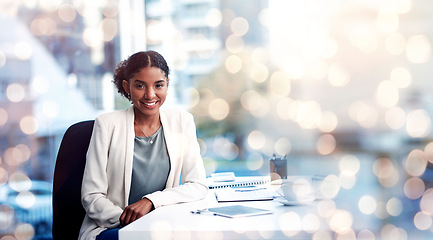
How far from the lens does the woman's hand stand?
1213 millimetres

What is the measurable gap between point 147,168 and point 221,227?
2.10 ft

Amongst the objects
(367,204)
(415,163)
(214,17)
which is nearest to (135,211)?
(367,204)

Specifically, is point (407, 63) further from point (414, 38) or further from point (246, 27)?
point (246, 27)

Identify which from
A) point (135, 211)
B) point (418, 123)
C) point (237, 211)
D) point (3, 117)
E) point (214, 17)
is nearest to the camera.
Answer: point (237, 211)

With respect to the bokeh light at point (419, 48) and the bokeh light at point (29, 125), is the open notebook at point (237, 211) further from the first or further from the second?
the bokeh light at point (29, 125)

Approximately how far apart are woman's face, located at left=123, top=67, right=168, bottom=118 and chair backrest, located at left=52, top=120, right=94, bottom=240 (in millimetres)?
245

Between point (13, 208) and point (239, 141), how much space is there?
52.4 inches

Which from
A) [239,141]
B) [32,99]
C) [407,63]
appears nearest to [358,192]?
[407,63]

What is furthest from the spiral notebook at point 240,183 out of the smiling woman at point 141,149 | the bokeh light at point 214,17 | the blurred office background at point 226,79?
the bokeh light at point 214,17

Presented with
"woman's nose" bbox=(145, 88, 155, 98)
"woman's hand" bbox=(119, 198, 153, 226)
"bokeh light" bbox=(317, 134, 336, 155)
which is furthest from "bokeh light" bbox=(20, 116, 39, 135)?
"bokeh light" bbox=(317, 134, 336, 155)

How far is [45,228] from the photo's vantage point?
2463 millimetres

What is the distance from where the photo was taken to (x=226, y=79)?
2.53 m

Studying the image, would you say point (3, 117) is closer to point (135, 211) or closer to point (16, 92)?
point (16, 92)

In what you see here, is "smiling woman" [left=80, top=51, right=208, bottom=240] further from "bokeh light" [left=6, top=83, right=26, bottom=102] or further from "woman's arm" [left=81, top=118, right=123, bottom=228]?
"bokeh light" [left=6, top=83, right=26, bottom=102]
